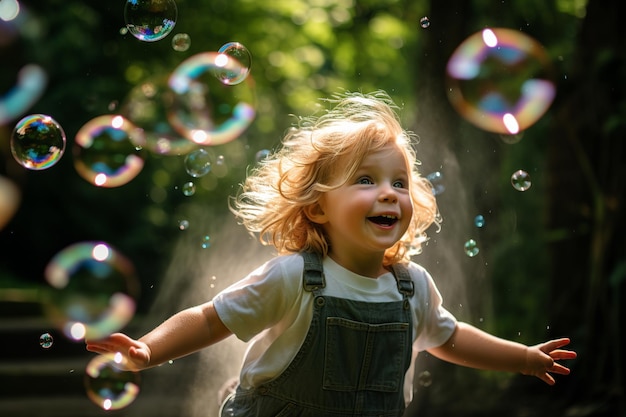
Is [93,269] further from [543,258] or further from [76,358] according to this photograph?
[543,258]

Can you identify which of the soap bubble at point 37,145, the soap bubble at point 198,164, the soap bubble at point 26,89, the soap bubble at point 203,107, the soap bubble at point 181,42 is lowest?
the soap bubble at point 198,164

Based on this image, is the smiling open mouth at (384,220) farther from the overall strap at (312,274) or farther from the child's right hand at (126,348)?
the child's right hand at (126,348)

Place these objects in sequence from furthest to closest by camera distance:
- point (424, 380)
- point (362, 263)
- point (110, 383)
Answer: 1. point (424, 380)
2. point (110, 383)
3. point (362, 263)

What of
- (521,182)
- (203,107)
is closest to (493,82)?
(521,182)

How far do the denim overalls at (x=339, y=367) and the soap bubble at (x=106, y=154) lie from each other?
149 cm

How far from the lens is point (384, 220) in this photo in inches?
100

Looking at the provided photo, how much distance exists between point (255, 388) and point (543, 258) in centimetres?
466

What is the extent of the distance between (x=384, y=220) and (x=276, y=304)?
0.41 metres

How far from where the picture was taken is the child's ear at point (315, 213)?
106 inches

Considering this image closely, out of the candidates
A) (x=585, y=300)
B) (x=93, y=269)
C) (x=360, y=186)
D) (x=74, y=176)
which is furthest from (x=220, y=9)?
(x=360, y=186)

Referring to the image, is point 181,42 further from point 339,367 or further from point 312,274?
point 339,367

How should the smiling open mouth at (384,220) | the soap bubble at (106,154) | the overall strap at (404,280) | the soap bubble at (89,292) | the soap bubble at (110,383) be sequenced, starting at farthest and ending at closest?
1. the soap bubble at (106,154)
2. the soap bubble at (89,292)
3. the soap bubble at (110,383)
4. the overall strap at (404,280)
5. the smiling open mouth at (384,220)

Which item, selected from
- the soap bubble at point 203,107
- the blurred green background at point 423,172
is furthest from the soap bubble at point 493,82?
the soap bubble at point 203,107

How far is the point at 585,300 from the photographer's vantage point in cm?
511
